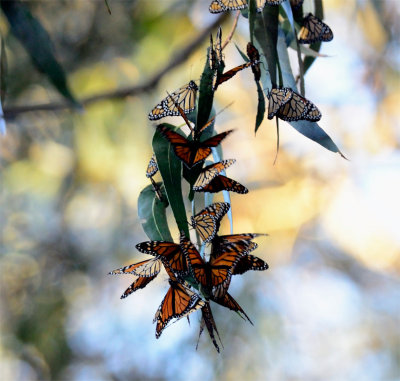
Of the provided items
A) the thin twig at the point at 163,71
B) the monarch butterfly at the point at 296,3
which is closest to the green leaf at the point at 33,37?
the monarch butterfly at the point at 296,3

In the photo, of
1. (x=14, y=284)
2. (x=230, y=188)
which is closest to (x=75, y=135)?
(x=14, y=284)

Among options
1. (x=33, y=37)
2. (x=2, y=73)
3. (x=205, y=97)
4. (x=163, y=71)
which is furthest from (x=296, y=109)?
(x=163, y=71)

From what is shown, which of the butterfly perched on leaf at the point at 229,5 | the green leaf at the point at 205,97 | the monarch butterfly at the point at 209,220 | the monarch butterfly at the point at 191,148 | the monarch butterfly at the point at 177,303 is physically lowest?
the monarch butterfly at the point at 177,303

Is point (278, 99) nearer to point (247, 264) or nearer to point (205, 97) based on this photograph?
point (205, 97)

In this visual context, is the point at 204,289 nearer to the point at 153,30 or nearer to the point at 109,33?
the point at 153,30

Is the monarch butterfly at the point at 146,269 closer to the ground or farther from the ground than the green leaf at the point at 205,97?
closer to the ground

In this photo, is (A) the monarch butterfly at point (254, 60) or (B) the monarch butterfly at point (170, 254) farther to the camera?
(A) the monarch butterfly at point (254, 60)

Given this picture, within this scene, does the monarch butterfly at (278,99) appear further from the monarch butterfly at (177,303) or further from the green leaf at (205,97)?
the monarch butterfly at (177,303)
